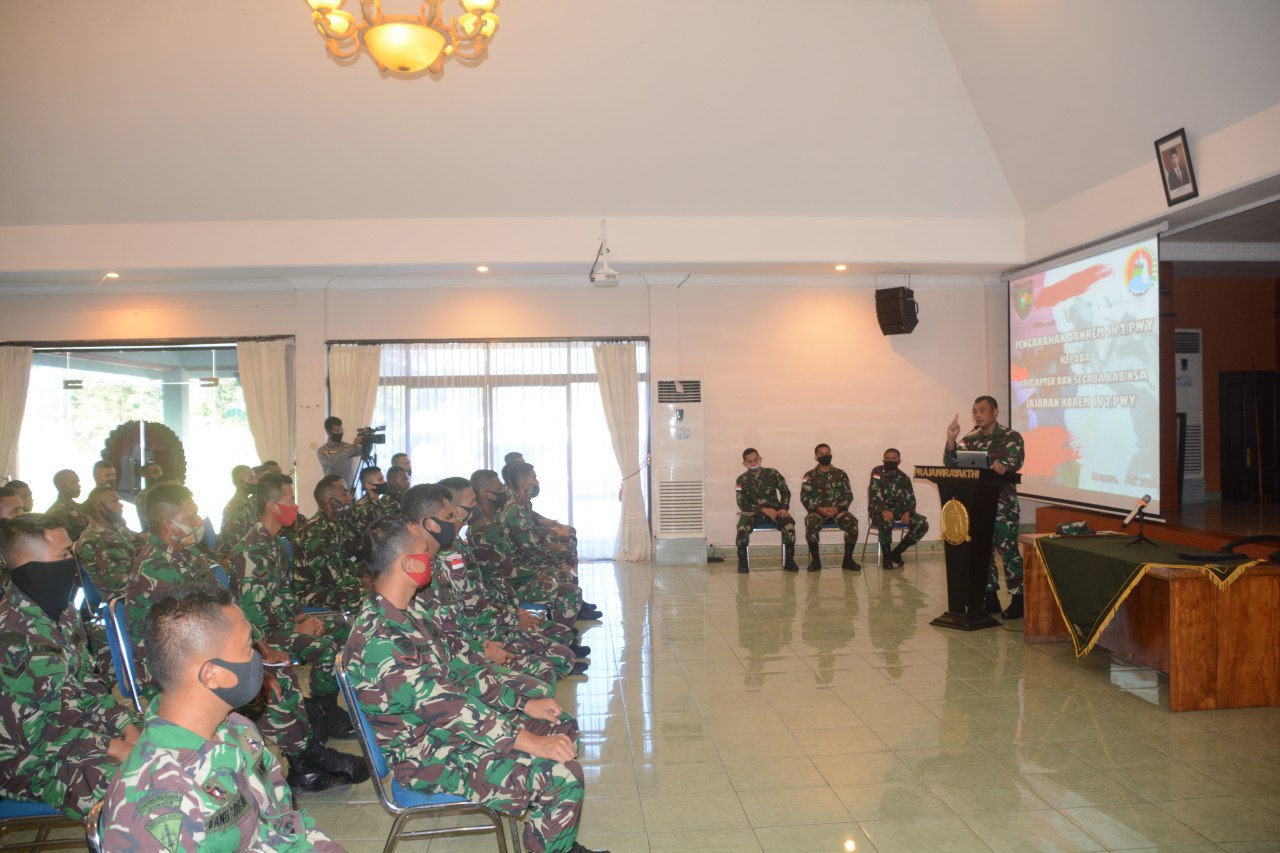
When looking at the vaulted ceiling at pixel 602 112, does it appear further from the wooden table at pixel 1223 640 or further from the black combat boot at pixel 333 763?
the black combat boot at pixel 333 763

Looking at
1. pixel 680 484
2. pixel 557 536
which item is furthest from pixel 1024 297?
pixel 557 536

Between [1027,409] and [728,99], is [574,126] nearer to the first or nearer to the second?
[728,99]

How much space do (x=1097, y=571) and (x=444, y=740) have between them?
3.97 m

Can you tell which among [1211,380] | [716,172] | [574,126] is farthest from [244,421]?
[1211,380]

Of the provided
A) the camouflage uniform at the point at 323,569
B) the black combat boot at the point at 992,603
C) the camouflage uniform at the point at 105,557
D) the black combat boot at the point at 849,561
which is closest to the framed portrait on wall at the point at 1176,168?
the black combat boot at the point at 992,603

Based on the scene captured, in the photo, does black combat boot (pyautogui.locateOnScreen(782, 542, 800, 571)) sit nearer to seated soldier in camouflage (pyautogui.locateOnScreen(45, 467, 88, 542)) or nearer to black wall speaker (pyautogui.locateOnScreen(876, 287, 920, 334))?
black wall speaker (pyautogui.locateOnScreen(876, 287, 920, 334))

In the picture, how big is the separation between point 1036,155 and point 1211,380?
17.8 feet

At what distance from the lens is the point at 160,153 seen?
26.4ft

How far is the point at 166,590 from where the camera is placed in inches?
142

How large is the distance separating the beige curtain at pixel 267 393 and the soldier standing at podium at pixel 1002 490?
7.12 meters

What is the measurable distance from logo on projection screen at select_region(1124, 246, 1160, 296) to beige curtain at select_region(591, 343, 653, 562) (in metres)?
5.02

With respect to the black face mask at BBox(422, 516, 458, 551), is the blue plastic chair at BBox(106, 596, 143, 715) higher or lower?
lower

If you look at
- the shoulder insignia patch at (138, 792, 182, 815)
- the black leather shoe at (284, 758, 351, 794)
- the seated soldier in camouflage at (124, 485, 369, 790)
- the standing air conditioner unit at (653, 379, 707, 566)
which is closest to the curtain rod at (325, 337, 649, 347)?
the standing air conditioner unit at (653, 379, 707, 566)

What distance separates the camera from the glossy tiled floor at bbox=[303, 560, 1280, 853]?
3273mm
